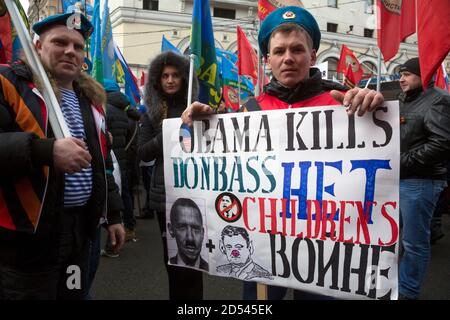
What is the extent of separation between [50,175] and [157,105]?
1.07 m

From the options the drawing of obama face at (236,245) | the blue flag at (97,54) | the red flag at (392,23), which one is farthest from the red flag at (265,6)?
the drawing of obama face at (236,245)

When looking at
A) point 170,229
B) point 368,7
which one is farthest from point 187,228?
point 368,7

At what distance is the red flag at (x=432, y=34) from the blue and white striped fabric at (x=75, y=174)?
1614 mm

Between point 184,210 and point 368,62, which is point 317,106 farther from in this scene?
point 368,62

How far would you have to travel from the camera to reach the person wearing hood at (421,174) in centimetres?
273

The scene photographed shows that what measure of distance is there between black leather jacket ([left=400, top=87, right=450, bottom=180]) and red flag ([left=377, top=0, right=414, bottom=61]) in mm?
424

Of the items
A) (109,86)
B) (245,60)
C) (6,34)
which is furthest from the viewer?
(245,60)

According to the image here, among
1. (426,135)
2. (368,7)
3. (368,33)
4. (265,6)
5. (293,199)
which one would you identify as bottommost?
A: (293,199)

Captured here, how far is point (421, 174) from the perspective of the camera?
9.34ft

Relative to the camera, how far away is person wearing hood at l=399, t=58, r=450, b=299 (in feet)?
8.95

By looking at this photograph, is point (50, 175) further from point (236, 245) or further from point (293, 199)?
point (293, 199)

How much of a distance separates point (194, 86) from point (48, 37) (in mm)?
945

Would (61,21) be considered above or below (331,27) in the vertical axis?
below

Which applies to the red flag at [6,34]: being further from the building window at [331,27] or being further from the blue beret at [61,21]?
the building window at [331,27]
